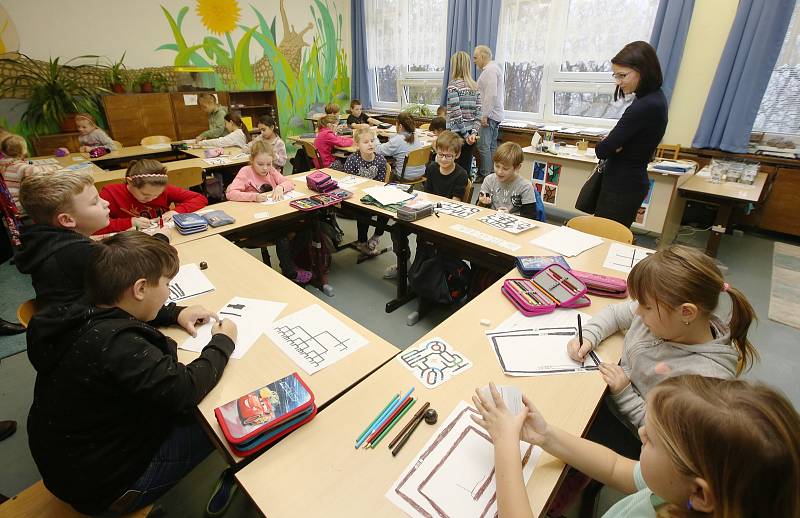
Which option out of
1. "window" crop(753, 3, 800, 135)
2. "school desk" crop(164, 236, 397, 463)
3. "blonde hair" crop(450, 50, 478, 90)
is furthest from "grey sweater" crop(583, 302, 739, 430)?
"blonde hair" crop(450, 50, 478, 90)

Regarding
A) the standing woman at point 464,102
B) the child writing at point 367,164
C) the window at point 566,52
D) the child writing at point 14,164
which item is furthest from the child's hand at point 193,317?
the window at point 566,52

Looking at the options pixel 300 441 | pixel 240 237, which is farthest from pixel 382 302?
pixel 300 441

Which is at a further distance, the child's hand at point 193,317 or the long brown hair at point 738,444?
the child's hand at point 193,317

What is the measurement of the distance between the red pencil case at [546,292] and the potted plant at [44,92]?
5573 mm

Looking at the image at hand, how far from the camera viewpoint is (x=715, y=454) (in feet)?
1.70

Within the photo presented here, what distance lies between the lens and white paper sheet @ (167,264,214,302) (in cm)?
151

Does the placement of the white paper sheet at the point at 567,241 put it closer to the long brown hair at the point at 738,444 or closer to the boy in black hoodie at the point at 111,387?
the long brown hair at the point at 738,444

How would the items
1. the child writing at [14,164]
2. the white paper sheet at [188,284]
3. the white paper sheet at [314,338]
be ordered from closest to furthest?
the white paper sheet at [314,338] → the white paper sheet at [188,284] → the child writing at [14,164]

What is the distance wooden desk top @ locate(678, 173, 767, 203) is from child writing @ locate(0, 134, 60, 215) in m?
5.06

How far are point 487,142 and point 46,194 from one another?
15.0 feet

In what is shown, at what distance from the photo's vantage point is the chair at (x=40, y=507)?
97cm

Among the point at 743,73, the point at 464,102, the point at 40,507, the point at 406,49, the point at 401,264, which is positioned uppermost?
the point at 406,49

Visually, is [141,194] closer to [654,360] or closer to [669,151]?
[654,360]

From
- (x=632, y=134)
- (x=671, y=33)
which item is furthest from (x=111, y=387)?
(x=671, y=33)
